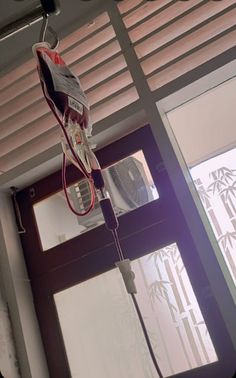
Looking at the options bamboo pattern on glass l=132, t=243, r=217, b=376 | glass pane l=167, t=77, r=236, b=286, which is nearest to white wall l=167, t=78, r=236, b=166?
glass pane l=167, t=77, r=236, b=286

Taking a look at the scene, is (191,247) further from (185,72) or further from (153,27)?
(153,27)

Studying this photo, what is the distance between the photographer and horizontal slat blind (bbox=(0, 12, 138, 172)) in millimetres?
1711

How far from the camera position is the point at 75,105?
4.01ft

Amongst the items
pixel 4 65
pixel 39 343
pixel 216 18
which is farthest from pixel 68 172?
pixel 216 18

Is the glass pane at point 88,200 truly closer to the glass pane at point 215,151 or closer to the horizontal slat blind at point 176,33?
the glass pane at point 215,151

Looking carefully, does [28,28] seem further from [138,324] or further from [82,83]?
[138,324]

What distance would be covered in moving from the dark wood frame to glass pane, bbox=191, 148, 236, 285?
0.31 ft

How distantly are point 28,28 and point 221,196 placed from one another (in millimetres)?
1039

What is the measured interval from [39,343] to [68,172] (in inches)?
26.9

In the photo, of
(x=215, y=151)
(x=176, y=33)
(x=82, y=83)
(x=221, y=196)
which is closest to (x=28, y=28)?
(x=82, y=83)

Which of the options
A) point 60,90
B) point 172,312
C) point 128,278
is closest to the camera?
point 60,90

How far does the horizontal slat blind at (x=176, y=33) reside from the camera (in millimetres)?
1585

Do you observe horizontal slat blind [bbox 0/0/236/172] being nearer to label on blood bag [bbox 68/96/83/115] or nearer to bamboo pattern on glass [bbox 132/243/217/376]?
label on blood bag [bbox 68/96/83/115]

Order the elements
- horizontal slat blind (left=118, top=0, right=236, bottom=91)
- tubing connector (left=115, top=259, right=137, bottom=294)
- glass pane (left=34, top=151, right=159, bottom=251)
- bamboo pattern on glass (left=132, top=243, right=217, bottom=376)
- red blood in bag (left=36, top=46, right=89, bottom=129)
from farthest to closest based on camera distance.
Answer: glass pane (left=34, top=151, right=159, bottom=251) < horizontal slat blind (left=118, top=0, right=236, bottom=91) < bamboo pattern on glass (left=132, top=243, right=217, bottom=376) < tubing connector (left=115, top=259, right=137, bottom=294) < red blood in bag (left=36, top=46, right=89, bottom=129)
